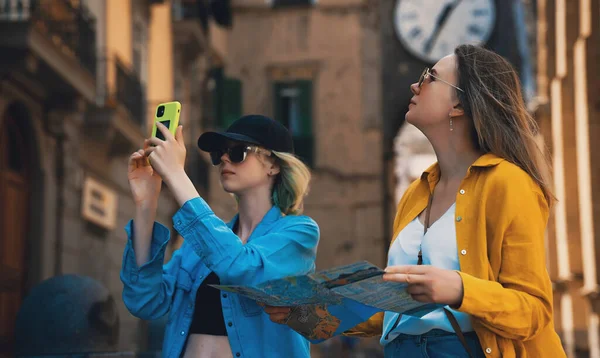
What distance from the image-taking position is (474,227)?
2977mm

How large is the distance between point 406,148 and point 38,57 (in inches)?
1303

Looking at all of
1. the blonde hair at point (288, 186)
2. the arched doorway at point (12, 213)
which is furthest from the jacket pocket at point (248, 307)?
the arched doorway at point (12, 213)

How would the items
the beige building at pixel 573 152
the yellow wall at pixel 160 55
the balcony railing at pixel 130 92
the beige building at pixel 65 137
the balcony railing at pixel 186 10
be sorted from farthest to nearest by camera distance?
the balcony railing at pixel 186 10, the yellow wall at pixel 160 55, the balcony railing at pixel 130 92, the beige building at pixel 573 152, the beige building at pixel 65 137

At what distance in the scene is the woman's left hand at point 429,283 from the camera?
264 cm

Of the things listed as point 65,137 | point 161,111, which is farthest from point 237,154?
point 65,137

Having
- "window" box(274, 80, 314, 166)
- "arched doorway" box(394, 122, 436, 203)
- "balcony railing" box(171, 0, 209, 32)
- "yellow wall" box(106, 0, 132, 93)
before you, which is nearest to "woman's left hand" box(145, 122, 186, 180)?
"yellow wall" box(106, 0, 132, 93)

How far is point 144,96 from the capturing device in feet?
61.4

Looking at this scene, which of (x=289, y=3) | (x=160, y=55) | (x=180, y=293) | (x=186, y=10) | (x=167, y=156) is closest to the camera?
(x=167, y=156)

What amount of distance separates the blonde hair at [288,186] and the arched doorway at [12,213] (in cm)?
918

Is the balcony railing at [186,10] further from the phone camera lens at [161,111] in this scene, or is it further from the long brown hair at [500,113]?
the long brown hair at [500,113]

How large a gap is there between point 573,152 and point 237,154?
17.2 meters

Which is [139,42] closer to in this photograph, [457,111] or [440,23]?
[440,23]

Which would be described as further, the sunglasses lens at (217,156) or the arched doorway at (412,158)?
the arched doorway at (412,158)

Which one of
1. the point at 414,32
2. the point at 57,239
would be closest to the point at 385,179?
the point at 414,32
